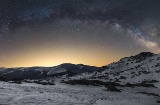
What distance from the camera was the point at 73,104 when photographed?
640 inches

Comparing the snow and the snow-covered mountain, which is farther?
the snow-covered mountain

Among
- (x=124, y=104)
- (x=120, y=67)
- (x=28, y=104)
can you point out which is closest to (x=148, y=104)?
(x=124, y=104)

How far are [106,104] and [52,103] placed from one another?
5.25 metres

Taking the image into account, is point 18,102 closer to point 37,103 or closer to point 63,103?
point 37,103

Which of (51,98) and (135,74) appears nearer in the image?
(51,98)

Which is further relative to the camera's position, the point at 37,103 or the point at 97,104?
the point at 97,104

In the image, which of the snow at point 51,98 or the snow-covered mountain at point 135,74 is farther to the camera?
the snow-covered mountain at point 135,74

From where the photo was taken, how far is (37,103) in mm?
15219

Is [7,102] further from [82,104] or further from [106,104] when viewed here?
[106,104]

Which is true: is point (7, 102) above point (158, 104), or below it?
above

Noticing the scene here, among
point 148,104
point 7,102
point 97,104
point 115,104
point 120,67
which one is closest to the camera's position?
point 7,102

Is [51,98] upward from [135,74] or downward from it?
downward

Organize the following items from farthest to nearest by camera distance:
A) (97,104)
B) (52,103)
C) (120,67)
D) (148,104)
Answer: (120,67), (148,104), (97,104), (52,103)

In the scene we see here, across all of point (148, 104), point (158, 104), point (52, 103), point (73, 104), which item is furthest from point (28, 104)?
point (158, 104)
